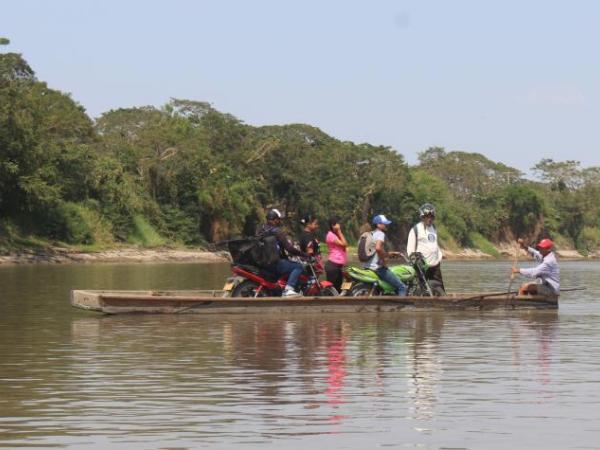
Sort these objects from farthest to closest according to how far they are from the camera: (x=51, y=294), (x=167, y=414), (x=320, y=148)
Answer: (x=320, y=148)
(x=51, y=294)
(x=167, y=414)

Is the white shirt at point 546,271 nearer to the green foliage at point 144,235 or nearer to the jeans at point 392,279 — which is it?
the jeans at point 392,279

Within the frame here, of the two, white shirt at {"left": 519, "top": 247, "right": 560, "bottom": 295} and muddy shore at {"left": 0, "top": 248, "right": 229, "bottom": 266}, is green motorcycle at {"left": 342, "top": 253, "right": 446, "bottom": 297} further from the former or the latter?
muddy shore at {"left": 0, "top": 248, "right": 229, "bottom": 266}

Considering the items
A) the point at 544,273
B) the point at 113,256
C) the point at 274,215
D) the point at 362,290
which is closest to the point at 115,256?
the point at 113,256

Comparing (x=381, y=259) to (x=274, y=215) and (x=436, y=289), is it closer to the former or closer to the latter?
(x=436, y=289)

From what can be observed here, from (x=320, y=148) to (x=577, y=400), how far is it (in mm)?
77496

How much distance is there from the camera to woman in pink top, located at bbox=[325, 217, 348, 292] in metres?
19.5

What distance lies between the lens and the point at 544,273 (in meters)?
20.5

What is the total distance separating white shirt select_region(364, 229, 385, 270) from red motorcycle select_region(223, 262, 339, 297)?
81cm

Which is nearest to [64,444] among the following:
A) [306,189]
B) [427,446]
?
[427,446]

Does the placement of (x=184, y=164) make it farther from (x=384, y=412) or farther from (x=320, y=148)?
(x=384, y=412)

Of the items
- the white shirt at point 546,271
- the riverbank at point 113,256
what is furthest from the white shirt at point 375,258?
the riverbank at point 113,256

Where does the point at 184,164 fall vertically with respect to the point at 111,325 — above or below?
above

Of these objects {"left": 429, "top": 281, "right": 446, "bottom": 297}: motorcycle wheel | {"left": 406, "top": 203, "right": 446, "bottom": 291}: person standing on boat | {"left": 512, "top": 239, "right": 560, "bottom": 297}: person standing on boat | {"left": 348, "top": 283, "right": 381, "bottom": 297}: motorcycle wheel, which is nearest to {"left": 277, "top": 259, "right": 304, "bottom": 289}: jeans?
{"left": 348, "top": 283, "right": 381, "bottom": 297}: motorcycle wheel

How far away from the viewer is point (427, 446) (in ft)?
27.2
